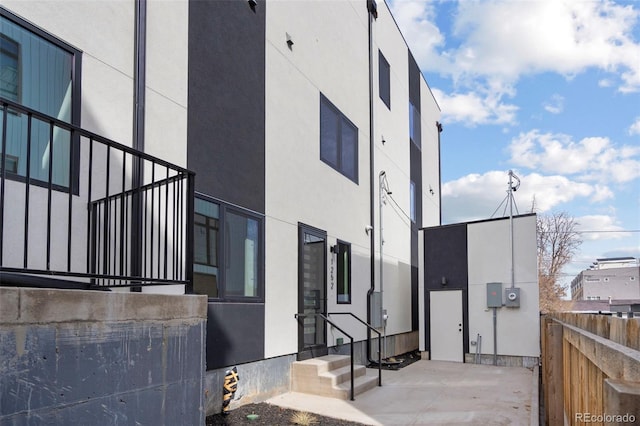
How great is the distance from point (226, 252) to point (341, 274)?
12.7 ft

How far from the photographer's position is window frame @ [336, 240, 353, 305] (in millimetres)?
9789

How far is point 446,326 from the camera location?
12805mm

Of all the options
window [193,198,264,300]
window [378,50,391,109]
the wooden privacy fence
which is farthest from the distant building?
the wooden privacy fence

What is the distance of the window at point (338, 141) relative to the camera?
9773mm

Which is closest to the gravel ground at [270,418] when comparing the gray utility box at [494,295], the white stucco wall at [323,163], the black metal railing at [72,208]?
the white stucco wall at [323,163]

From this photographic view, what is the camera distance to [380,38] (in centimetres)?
1342

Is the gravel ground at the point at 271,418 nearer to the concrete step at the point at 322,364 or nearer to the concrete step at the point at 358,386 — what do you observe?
the concrete step at the point at 358,386

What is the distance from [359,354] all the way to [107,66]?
785 centimetres

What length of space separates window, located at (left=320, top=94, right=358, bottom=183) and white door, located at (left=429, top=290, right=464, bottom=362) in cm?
419

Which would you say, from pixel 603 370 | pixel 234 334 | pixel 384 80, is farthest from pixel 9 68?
pixel 384 80

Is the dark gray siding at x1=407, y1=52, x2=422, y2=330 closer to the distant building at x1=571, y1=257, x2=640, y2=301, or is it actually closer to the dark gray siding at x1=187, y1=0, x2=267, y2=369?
the dark gray siding at x1=187, y1=0, x2=267, y2=369

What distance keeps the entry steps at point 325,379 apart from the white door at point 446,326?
5.06 meters

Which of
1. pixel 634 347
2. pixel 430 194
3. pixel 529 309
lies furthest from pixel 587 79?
pixel 634 347

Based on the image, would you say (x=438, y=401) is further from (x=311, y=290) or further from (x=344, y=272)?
(x=344, y=272)
